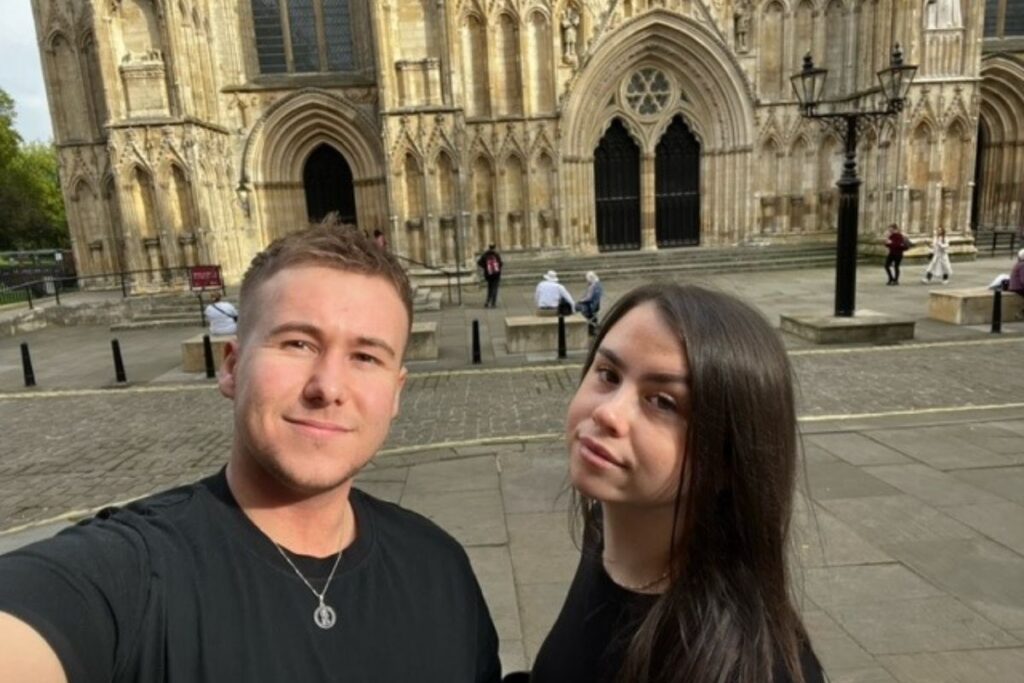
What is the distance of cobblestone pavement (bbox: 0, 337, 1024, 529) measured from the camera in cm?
582

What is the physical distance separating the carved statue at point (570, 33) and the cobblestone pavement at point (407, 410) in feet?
46.6

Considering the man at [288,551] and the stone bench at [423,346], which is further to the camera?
the stone bench at [423,346]

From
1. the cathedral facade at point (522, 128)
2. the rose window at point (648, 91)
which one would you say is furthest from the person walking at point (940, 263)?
the rose window at point (648, 91)

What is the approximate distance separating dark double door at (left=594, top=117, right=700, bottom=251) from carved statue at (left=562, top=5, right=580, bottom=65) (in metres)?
2.83

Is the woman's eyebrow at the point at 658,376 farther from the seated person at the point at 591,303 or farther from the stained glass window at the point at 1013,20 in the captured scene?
the stained glass window at the point at 1013,20

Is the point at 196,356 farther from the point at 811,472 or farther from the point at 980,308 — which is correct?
the point at 980,308

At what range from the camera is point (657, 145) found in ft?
71.2

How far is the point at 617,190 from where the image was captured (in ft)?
71.9

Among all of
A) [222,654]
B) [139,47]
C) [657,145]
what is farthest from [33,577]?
[657,145]

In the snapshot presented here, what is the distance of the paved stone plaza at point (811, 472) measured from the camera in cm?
319

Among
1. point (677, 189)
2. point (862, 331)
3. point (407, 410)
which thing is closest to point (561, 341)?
point (407, 410)

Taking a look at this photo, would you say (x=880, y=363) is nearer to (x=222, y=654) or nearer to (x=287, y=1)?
(x=222, y=654)

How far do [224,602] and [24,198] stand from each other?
49.2 meters

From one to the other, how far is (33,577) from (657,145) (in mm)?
22662
